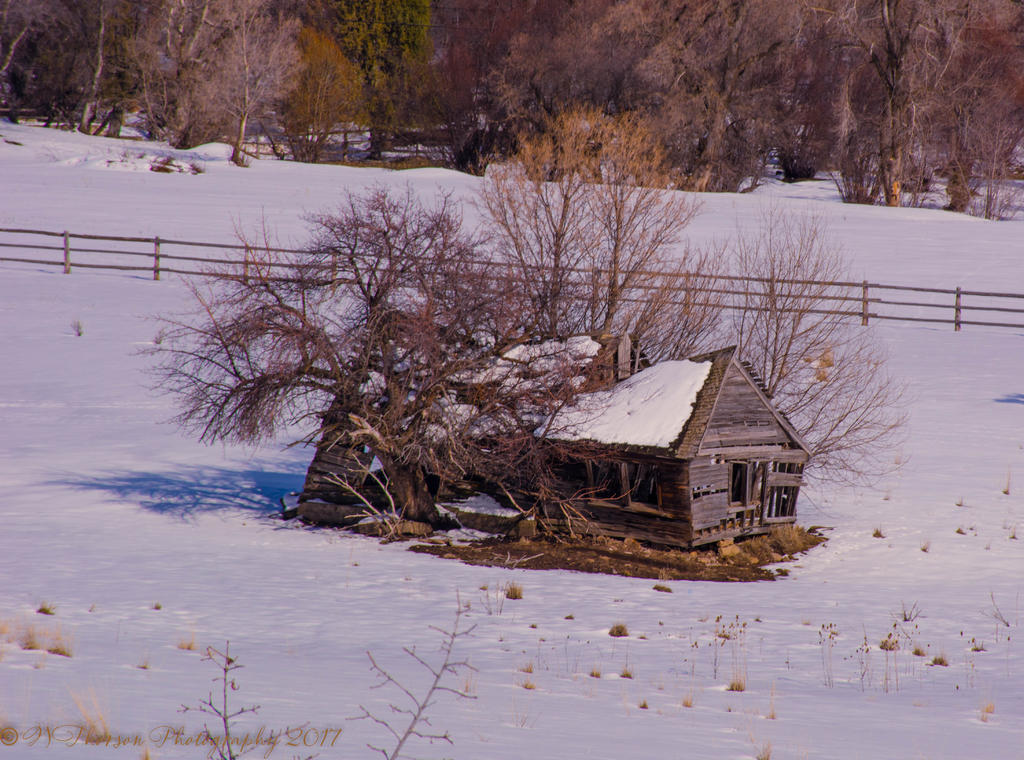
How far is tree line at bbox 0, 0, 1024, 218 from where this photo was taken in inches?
2088

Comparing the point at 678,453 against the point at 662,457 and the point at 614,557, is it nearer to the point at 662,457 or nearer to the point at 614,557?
the point at 662,457

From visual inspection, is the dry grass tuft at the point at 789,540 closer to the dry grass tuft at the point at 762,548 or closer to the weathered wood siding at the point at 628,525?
the dry grass tuft at the point at 762,548

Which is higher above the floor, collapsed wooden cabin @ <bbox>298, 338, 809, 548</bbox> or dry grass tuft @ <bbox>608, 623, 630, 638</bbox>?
collapsed wooden cabin @ <bbox>298, 338, 809, 548</bbox>

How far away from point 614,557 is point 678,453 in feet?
6.68

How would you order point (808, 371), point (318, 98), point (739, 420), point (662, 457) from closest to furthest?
point (662, 457) < point (739, 420) < point (808, 371) < point (318, 98)

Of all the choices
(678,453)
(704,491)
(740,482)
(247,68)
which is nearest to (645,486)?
(704,491)

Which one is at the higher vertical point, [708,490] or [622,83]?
[622,83]

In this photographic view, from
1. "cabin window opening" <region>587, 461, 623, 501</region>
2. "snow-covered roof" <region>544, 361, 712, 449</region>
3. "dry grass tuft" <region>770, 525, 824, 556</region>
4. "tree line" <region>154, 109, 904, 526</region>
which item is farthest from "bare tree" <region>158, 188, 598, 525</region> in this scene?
"dry grass tuft" <region>770, 525, 824, 556</region>

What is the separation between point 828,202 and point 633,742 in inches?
2079

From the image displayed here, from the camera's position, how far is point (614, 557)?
16359 mm

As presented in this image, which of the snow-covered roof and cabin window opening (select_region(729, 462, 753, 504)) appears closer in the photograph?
the snow-covered roof

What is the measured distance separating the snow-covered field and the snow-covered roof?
Answer: 8.38ft

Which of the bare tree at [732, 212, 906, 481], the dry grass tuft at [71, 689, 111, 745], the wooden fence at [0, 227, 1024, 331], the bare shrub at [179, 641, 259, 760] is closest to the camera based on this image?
the bare shrub at [179, 641, 259, 760]

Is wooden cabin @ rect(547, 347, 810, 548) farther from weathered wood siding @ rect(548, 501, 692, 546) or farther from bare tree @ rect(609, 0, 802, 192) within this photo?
bare tree @ rect(609, 0, 802, 192)
